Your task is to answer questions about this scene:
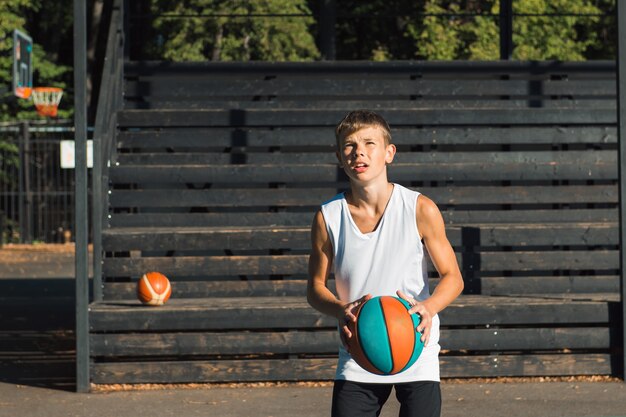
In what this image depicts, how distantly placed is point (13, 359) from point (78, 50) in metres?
3.22

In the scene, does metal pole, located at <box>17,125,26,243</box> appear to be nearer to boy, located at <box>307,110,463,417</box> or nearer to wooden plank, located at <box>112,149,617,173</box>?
wooden plank, located at <box>112,149,617,173</box>

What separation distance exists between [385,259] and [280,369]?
5040 millimetres

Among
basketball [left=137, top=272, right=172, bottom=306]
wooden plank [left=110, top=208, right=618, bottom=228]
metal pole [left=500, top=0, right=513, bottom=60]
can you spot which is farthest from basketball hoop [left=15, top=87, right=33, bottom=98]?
basketball [left=137, top=272, right=172, bottom=306]

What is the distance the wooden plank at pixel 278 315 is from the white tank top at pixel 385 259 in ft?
15.4

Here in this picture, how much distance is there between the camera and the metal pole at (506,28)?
15.6 m

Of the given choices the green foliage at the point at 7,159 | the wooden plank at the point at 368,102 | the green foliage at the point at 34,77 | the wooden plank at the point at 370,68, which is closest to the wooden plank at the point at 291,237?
the wooden plank at the point at 368,102

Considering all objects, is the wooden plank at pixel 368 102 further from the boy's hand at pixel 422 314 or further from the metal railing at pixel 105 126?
the boy's hand at pixel 422 314

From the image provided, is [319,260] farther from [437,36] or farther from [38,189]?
[38,189]

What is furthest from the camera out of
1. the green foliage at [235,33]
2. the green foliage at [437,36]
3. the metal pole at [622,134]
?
the green foliage at [235,33]

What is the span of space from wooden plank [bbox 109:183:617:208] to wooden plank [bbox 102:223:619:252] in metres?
0.98

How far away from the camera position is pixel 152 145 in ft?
42.8

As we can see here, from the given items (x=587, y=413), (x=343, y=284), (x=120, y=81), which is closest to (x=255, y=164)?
(x=120, y=81)

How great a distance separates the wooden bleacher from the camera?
10.2 metres

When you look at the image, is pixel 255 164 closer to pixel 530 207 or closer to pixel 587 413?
pixel 530 207
